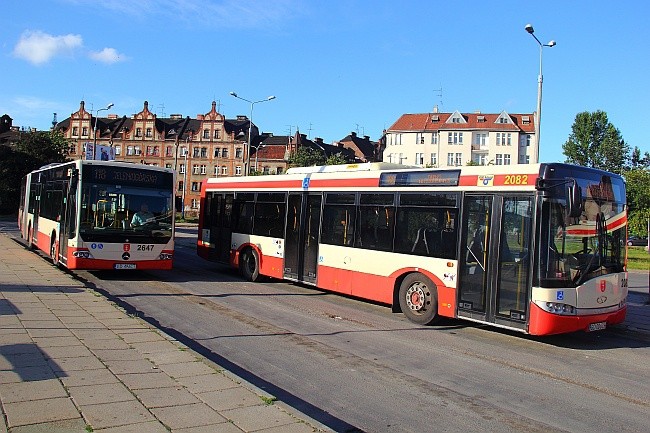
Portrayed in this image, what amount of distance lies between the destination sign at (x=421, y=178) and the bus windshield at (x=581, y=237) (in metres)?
2.08

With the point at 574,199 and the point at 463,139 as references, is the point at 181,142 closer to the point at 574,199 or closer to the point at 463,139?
the point at 463,139

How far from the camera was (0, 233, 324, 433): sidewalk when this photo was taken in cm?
508

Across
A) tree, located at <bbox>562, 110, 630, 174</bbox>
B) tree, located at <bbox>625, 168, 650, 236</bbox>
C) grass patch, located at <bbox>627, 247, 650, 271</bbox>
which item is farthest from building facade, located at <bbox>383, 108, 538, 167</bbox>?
grass patch, located at <bbox>627, 247, 650, 271</bbox>

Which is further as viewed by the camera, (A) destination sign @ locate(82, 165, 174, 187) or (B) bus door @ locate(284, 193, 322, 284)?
(A) destination sign @ locate(82, 165, 174, 187)

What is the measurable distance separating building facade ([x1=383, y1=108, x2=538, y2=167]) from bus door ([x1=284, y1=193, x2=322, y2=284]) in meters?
80.0

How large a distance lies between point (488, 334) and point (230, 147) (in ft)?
312

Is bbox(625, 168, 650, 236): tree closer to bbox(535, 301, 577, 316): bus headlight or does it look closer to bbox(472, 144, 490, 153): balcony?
bbox(535, 301, 577, 316): bus headlight

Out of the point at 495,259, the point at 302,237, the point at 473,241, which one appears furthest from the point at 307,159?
the point at 495,259

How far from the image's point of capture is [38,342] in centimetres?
792

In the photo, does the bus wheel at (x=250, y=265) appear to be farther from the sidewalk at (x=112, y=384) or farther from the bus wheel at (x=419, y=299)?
the sidewalk at (x=112, y=384)

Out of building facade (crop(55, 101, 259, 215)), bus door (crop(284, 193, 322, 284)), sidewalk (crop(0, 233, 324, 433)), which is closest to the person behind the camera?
sidewalk (crop(0, 233, 324, 433))

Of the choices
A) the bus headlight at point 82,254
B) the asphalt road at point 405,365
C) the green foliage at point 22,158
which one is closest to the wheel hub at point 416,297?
the asphalt road at point 405,365

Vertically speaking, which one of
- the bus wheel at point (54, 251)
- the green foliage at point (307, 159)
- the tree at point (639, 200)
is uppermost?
the green foliage at point (307, 159)

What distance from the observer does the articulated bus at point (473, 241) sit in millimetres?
9477
